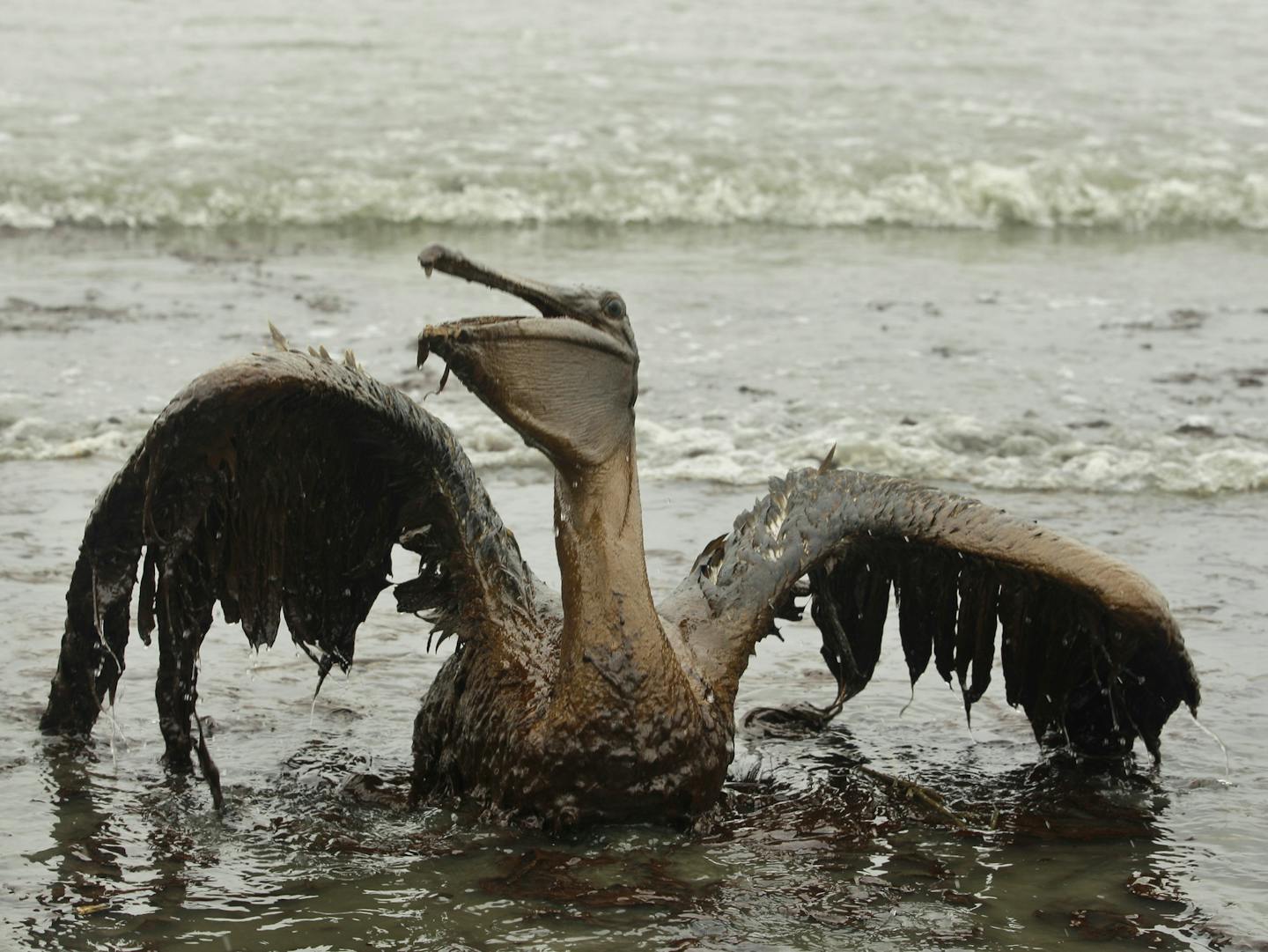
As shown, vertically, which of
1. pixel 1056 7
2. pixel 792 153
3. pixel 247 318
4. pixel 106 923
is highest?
pixel 1056 7

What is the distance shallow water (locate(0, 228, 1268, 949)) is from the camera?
15.1 feet

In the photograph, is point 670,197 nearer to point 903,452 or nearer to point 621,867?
point 903,452

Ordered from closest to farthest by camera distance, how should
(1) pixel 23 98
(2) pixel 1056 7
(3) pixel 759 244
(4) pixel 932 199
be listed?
(3) pixel 759 244 < (4) pixel 932 199 < (1) pixel 23 98 < (2) pixel 1056 7

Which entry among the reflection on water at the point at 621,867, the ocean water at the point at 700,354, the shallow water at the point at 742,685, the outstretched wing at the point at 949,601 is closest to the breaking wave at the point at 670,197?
the ocean water at the point at 700,354

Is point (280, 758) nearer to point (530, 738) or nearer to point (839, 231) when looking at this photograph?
point (530, 738)

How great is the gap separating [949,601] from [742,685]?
0.96 metres

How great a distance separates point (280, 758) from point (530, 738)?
3.19ft

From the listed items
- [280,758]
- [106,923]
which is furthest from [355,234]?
[106,923]

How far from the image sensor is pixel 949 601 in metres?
5.63

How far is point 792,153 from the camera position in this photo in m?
16.7

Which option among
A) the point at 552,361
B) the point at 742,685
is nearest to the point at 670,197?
the point at 742,685

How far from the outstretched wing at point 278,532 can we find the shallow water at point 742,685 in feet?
1.26

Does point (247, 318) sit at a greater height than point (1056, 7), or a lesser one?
lesser

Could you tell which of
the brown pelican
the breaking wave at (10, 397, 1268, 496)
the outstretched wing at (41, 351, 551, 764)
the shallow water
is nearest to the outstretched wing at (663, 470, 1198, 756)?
the brown pelican
